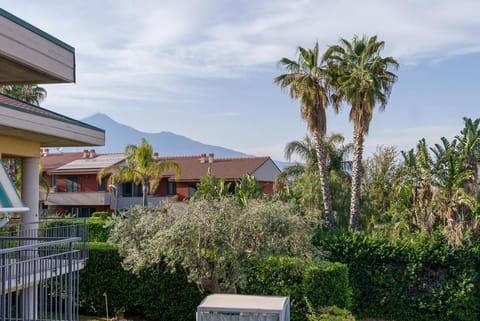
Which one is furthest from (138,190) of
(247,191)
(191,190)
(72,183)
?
(247,191)

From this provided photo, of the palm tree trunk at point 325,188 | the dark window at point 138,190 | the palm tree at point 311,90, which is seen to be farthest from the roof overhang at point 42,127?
the dark window at point 138,190

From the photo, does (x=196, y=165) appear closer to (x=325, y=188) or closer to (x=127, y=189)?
(x=127, y=189)

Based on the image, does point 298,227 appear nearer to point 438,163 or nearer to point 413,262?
point 413,262

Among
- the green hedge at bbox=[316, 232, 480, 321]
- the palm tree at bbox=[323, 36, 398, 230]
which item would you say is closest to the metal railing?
the green hedge at bbox=[316, 232, 480, 321]

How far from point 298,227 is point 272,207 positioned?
1.08 m

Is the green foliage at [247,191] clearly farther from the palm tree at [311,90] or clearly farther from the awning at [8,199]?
the awning at [8,199]

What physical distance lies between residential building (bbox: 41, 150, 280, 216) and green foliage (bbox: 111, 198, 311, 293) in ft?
93.6

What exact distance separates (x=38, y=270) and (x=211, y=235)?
494 centimetres

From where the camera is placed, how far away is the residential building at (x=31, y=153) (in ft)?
28.8

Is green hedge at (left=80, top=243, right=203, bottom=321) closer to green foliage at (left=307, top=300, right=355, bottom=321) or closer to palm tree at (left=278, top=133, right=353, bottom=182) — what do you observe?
green foliage at (left=307, top=300, right=355, bottom=321)

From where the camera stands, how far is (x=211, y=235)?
1736cm

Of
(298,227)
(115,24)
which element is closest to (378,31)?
(298,227)

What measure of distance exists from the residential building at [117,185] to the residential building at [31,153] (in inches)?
1144

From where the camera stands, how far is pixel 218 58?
943 inches
